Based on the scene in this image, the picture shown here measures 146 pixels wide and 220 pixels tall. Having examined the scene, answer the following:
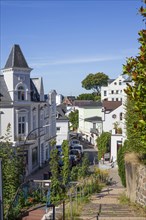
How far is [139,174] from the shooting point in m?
13.7

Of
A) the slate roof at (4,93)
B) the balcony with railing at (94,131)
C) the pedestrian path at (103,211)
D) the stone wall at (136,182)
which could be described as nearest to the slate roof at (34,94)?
the slate roof at (4,93)

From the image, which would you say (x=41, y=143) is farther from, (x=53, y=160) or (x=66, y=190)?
(x=66, y=190)

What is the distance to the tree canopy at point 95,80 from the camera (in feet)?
352

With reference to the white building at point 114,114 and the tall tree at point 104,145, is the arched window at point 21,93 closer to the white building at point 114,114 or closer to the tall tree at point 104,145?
the white building at point 114,114

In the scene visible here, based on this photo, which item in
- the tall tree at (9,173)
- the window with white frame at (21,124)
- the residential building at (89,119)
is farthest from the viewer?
the residential building at (89,119)

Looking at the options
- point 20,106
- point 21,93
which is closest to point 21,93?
point 21,93

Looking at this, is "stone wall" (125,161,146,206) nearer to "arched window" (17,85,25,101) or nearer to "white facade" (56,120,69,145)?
"arched window" (17,85,25,101)

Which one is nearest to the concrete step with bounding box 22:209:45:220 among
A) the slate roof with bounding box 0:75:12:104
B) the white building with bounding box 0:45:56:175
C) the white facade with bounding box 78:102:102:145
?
the white building with bounding box 0:45:56:175

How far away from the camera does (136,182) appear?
14172mm

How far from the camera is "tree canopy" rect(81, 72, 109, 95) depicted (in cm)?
10731

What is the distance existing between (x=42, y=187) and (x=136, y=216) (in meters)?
7.94

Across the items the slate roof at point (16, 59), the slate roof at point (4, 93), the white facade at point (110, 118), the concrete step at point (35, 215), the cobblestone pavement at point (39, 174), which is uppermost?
the slate roof at point (16, 59)

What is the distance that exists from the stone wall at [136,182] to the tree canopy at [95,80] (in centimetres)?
9267

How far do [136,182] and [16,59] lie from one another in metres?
21.6
